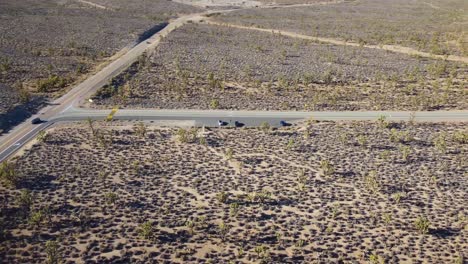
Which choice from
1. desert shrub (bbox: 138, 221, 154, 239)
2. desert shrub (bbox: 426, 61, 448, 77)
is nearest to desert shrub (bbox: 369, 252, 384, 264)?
desert shrub (bbox: 138, 221, 154, 239)

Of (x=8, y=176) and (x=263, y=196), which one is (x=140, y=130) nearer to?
(x=8, y=176)

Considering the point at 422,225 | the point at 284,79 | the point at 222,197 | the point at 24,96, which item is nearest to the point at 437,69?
the point at 284,79

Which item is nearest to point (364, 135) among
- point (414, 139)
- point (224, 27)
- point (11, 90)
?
point (414, 139)

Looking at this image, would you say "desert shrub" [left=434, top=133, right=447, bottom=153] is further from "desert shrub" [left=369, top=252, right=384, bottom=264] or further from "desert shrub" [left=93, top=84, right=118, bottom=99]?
"desert shrub" [left=93, top=84, right=118, bottom=99]

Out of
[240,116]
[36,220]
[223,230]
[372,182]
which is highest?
[240,116]

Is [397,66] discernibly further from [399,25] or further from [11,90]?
[11,90]

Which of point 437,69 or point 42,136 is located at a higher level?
point 437,69
